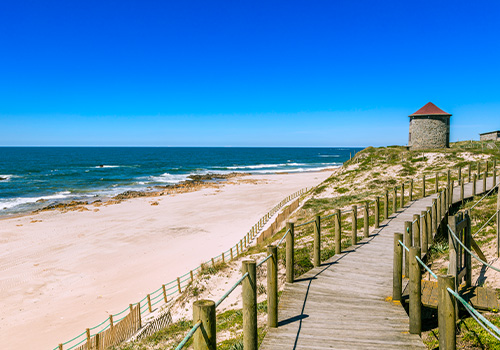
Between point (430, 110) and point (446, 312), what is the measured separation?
44.6 metres

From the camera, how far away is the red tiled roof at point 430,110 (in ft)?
136

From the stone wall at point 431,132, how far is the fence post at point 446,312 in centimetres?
4280

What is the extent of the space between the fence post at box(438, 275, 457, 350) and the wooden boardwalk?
90 cm

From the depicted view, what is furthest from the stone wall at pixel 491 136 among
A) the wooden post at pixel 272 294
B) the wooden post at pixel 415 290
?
the wooden post at pixel 272 294

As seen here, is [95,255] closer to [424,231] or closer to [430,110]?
[424,231]

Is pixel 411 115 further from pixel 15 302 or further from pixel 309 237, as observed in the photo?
pixel 15 302

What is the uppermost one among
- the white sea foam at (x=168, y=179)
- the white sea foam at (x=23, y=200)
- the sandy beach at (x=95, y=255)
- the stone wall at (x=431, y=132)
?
the stone wall at (x=431, y=132)

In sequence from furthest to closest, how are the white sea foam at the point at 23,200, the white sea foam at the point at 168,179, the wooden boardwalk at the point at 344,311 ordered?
the white sea foam at the point at 168,179 < the white sea foam at the point at 23,200 < the wooden boardwalk at the point at 344,311

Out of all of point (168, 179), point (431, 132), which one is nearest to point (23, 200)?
point (168, 179)

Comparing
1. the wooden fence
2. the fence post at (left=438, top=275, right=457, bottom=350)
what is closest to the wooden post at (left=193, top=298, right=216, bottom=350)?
the fence post at (left=438, top=275, right=457, bottom=350)

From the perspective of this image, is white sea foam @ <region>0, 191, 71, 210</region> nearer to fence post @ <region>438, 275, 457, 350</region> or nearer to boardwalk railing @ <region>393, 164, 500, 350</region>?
boardwalk railing @ <region>393, 164, 500, 350</region>

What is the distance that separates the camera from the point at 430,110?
A: 4241 cm

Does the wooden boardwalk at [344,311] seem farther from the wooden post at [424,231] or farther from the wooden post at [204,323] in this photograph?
the wooden post at [204,323]

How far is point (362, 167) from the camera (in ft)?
115
